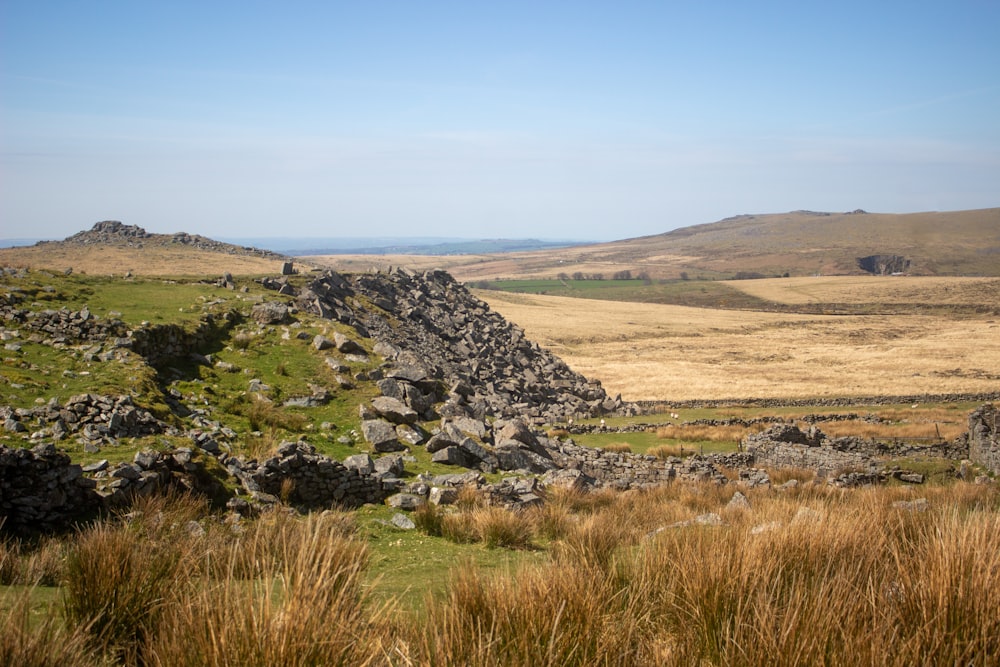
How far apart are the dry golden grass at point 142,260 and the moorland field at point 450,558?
60.3 feet

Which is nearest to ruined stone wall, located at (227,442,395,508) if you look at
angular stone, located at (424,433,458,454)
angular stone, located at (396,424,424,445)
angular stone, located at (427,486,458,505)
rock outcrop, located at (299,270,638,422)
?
angular stone, located at (427,486,458,505)

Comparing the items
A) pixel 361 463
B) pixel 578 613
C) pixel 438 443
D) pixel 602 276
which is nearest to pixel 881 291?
pixel 602 276

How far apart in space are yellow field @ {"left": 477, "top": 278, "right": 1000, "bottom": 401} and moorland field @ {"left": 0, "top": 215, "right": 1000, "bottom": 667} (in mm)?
13930

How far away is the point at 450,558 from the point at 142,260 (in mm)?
44179

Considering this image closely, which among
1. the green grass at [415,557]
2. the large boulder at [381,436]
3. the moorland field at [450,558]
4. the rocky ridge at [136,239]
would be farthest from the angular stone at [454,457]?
the rocky ridge at [136,239]

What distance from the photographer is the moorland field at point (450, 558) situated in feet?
11.1

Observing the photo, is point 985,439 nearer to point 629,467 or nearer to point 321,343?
point 629,467

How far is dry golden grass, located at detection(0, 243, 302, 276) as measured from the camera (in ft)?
136

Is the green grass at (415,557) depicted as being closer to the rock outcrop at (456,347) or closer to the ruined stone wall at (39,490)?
the ruined stone wall at (39,490)

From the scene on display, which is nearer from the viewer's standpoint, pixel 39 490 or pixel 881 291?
pixel 39 490

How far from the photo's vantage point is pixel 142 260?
146ft

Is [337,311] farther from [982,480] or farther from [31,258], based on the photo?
[31,258]

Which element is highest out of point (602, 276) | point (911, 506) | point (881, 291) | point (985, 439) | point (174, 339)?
point (602, 276)

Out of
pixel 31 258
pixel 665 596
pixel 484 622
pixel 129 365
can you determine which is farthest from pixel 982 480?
pixel 31 258
